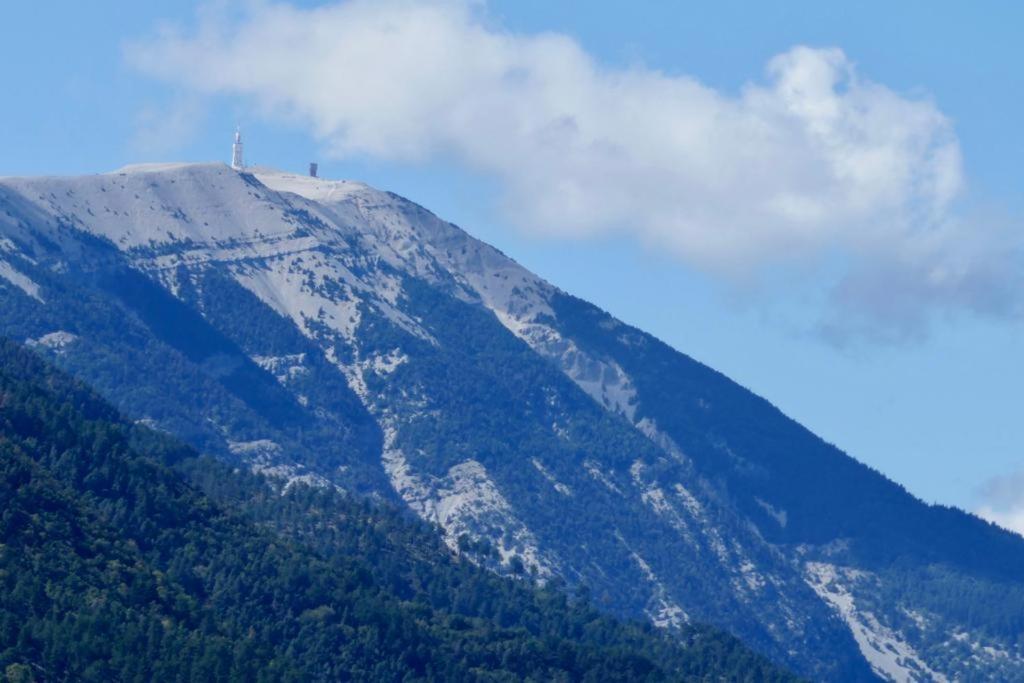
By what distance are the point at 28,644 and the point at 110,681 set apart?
6.62m

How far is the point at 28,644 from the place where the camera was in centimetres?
19850

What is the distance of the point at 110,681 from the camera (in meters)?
199
